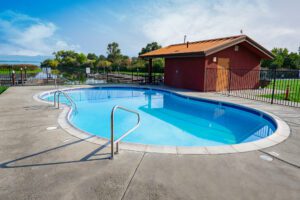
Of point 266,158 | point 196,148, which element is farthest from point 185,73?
point 266,158

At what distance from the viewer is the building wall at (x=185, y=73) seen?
12514 millimetres

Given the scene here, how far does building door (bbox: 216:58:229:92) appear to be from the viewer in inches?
499

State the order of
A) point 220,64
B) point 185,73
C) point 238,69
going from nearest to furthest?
1. point 220,64
2. point 238,69
3. point 185,73

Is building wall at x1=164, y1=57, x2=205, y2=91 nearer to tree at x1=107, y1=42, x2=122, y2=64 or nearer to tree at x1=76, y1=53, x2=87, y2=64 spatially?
tree at x1=76, y1=53, x2=87, y2=64

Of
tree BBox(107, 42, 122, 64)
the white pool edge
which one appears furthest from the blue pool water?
tree BBox(107, 42, 122, 64)

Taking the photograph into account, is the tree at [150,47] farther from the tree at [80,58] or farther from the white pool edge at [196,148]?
the white pool edge at [196,148]

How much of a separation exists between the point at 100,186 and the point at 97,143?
1488mm

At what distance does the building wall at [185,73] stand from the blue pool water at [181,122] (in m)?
2.27

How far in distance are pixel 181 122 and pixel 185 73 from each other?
663cm

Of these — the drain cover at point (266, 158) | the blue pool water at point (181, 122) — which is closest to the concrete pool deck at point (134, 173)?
the drain cover at point (266, 158)

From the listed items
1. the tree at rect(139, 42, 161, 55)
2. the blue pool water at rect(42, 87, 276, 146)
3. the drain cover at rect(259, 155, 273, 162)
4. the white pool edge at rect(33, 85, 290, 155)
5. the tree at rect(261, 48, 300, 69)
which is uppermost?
the tree at rect(139, 42, 161, 55)

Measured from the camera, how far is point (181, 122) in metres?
7.88

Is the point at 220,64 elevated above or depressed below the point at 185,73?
above

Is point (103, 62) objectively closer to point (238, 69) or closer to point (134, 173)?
point (238, 69)
